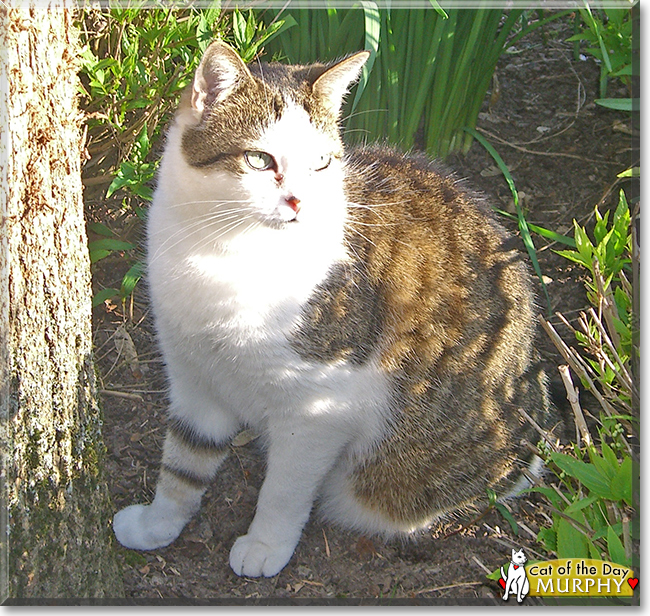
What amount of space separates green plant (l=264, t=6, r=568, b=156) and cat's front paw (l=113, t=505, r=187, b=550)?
148 centimetres

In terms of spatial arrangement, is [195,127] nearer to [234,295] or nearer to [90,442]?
[234,295]

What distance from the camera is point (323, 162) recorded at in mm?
1829

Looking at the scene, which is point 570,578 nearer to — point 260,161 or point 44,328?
point 260,161

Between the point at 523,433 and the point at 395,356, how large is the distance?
1.82ft

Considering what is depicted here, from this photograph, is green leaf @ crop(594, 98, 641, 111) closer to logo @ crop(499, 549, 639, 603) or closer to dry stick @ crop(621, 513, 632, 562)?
dry stick @ crop(621, 513, 632, 562)

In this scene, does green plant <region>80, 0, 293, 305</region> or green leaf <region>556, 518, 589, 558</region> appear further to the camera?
green plant <region>80, 0, 293, 305</region>

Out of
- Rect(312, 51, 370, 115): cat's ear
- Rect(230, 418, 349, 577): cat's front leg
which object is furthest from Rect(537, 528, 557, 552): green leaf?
Rect(312, 51, 370, 115): cat's ear

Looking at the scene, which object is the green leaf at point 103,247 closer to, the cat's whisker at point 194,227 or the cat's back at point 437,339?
the cat's whisker at point 194,227

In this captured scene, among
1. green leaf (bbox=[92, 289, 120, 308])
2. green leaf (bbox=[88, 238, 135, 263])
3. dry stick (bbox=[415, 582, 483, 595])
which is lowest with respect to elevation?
dry stick (bbox=[415, 582, 483, 595])

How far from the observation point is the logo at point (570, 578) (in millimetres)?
1606

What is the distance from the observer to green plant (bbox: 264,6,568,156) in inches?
104

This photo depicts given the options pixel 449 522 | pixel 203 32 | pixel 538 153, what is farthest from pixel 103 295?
pixel 538 153

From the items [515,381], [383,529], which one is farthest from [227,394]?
[515,381]

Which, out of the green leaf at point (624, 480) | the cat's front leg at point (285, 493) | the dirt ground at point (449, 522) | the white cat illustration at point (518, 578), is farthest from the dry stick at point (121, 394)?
the green leaf at point (624, 480)
